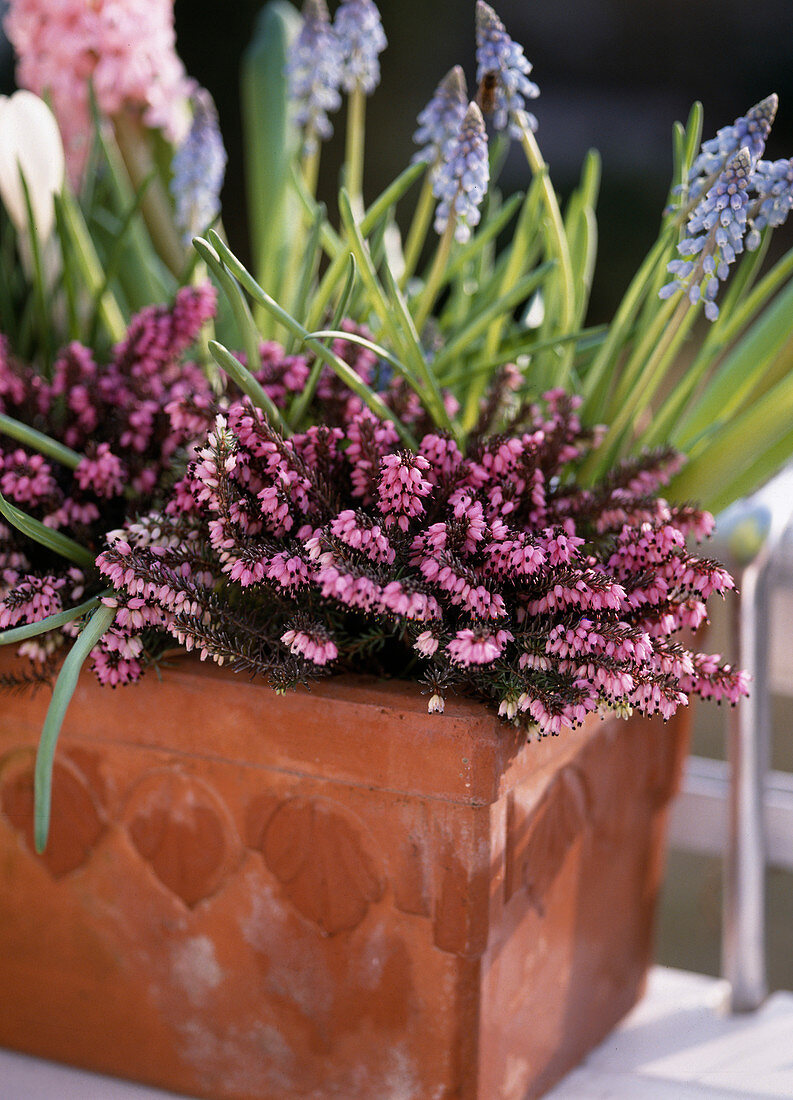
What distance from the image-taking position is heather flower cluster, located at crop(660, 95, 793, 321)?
430mm

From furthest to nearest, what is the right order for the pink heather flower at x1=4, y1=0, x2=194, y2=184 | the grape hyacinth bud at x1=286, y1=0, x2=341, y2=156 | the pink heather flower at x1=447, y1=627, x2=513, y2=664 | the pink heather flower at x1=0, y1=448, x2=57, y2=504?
the pink heather flower at x1=4, y1=0, x2=194, y2=184 < the grape hyacinth bud at x1=286, y1=0, x2=341, y2=156 < the pink heather flower at x1=0, y1=448, x2=57, y2=504 < the pink heather flower at x1=447, y1=627, x2=513, y2=664

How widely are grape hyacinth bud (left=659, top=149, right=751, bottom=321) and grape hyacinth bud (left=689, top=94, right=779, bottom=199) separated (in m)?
0.01

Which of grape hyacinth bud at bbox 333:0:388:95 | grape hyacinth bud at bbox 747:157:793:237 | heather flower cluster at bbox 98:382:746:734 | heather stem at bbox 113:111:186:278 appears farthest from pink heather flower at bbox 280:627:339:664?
heather stem at bbox 113:111:186:278

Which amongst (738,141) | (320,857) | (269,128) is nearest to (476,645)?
(320,857)

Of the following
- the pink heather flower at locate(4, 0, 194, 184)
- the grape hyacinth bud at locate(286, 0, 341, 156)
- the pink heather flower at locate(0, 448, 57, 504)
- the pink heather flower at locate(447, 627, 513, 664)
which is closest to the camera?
the pink heather flower at locate(447, 627, 513, 664)

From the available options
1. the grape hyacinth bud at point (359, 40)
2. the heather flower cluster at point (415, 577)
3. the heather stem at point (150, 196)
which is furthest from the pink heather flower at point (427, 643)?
the heather stem at point (150, 196)

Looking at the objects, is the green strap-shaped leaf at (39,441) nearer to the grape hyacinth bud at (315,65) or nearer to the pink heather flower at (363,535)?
the pink heather flower at (363,535)

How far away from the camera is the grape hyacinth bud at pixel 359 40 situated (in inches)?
23.0

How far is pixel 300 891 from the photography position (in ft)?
1.57

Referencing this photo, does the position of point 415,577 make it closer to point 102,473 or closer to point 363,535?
point 363,535

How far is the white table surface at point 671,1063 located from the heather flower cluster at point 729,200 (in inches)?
15.6

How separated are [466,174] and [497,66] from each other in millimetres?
68

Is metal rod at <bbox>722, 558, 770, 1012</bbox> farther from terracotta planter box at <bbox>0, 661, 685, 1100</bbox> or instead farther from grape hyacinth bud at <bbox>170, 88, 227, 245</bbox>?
grape hyacinth bud at <bbox>170, 88, 227, 245</bbox>

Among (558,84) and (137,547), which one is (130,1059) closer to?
(137,547)
